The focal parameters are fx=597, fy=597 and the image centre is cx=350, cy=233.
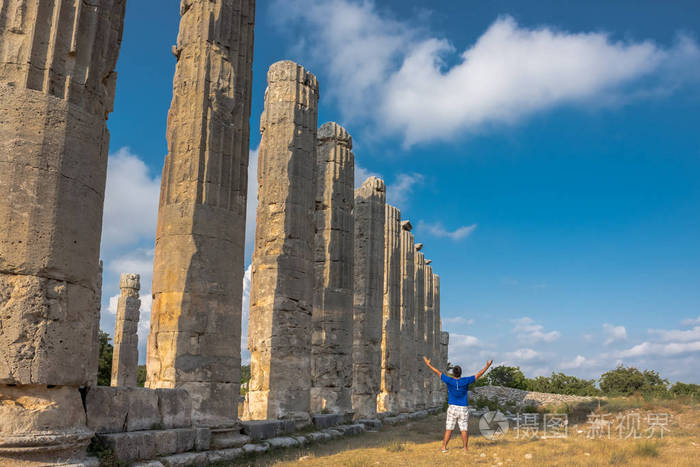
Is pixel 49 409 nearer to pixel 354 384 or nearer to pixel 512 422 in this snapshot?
pixel 354 384

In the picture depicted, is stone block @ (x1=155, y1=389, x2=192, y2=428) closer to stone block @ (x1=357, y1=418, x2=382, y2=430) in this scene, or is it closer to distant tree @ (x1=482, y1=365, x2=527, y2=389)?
stone block @ (x1=357, y1=418, x2=382, y2=430)

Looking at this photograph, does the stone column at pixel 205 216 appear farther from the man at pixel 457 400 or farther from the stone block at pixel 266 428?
the man at pixel 457 400

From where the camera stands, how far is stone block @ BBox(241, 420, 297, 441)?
10.5m

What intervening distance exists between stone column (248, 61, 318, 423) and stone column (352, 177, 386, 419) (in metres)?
6.34

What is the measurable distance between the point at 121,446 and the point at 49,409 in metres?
1.27

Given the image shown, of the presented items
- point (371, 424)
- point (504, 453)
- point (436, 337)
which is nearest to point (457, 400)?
point (504, 453)

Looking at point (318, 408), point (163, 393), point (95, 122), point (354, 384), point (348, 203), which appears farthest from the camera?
point (354, 384)

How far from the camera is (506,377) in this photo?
5419 centimetres

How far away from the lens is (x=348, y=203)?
18.6 meters

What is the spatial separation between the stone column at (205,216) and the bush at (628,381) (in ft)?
115

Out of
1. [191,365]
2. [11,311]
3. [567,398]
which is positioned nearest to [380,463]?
[191,365]

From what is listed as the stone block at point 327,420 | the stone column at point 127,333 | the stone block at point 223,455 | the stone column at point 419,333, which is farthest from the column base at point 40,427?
the stone column at point 419,333

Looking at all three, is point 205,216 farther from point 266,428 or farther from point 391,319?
point 391,319

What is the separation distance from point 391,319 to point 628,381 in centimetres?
2403
